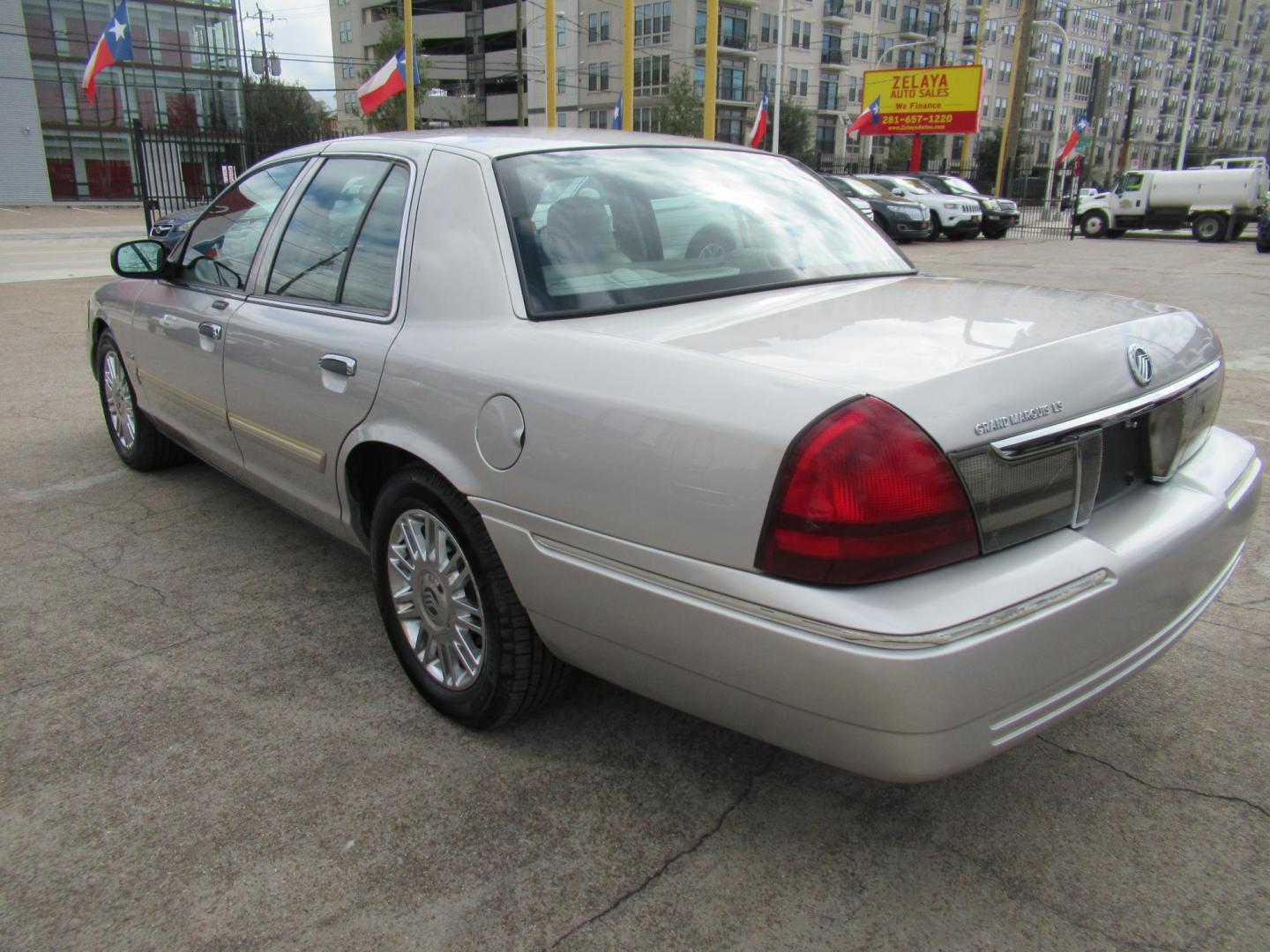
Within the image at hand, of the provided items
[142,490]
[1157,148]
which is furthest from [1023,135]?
[142,490]

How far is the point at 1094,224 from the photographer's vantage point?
28250 mm

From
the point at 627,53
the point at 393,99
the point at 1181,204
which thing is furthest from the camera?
the point at 393,99

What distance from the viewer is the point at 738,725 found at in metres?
2.00

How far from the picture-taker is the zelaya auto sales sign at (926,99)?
3541 cm

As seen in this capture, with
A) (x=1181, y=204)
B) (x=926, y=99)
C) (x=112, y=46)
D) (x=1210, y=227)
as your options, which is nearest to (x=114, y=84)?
(x=112, y=46)

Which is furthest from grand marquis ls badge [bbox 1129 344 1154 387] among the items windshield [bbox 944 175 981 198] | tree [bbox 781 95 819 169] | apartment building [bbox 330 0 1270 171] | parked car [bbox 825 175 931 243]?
tree [bbox 781 95 819 169]

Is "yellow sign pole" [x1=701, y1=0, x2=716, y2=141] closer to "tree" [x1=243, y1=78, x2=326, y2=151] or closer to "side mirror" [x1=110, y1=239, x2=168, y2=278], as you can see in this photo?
"side mirror" [x1=110, y1=239, x2=168, y2=278]

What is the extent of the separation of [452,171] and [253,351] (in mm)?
1041

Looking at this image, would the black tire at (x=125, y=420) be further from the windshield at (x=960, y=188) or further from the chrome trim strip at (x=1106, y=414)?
the windshield at (x=960, y=188)

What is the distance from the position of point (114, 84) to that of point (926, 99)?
1414 inches

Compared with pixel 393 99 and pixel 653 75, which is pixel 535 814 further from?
pixel 653 75

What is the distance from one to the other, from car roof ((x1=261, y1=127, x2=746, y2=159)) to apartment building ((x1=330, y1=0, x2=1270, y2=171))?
5368cm

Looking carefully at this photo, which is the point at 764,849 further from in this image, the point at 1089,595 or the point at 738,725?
the point at 1089,595

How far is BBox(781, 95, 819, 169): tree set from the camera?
2488 inches
